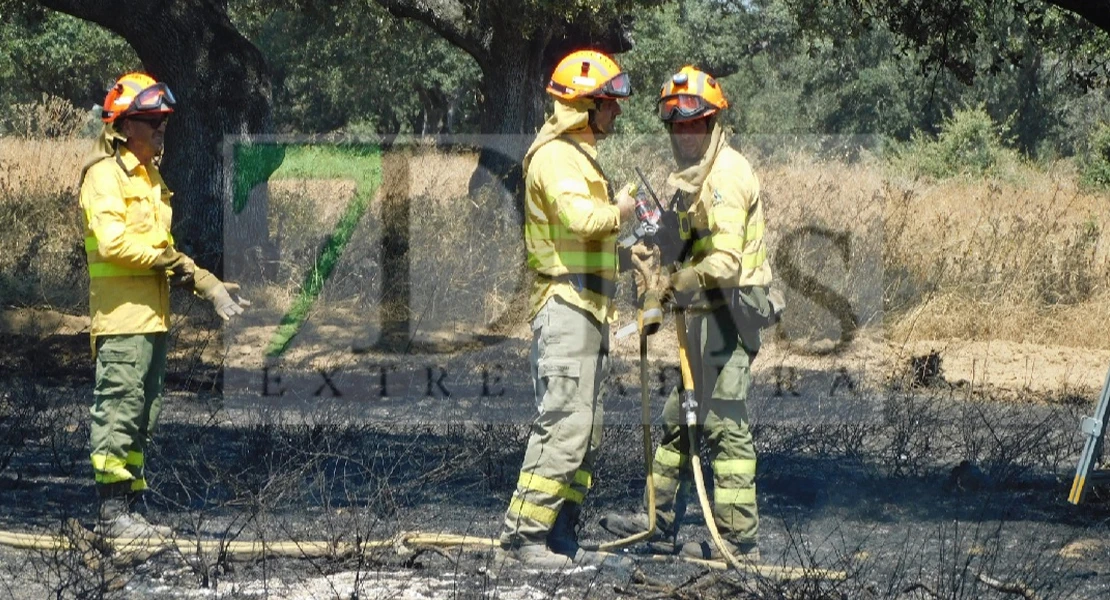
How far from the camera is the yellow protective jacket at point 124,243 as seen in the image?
5594mm

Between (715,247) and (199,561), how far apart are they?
7.03 ft

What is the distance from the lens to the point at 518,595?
15.9 feet

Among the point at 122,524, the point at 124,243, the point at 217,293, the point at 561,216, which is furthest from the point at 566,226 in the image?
the point at 122,524

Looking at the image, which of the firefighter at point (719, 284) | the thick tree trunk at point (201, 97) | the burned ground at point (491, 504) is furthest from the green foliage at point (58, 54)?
the firefighter at point (719, 284)

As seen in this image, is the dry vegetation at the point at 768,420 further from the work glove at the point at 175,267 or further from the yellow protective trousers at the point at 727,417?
the work glove at the point at 175,267

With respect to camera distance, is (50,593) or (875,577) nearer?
(50,593)

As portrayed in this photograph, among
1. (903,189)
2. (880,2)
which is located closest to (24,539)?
(880,2)

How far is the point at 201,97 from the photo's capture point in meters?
12.5

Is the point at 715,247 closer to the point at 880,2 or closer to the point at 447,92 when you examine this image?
the point at 880,2

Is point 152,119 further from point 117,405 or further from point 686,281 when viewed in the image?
point 686,281

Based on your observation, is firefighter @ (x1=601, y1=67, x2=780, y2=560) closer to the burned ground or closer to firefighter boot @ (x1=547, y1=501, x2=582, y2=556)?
the burned ground

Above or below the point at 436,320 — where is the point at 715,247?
above

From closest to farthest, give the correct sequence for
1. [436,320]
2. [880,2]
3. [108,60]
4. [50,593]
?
[50,593] → [880,2] → [436,320] → [108,60]

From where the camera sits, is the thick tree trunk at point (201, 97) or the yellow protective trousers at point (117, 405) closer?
the yellow protective trousers at point (117, 405)
